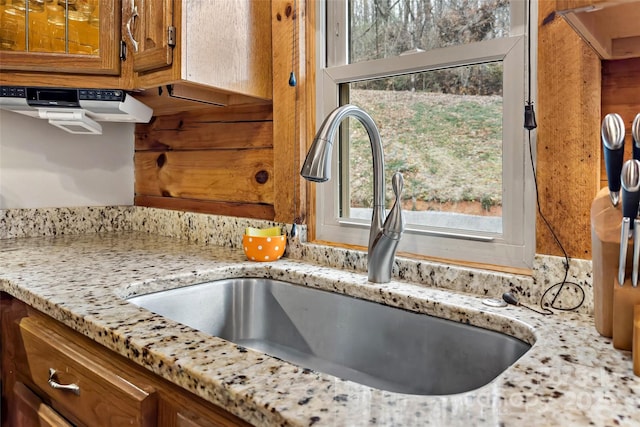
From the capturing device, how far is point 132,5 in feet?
4.94

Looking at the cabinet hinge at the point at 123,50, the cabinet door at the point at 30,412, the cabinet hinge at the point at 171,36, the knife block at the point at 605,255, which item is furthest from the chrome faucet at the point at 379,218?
the cabinet hinge at the point at 123,50

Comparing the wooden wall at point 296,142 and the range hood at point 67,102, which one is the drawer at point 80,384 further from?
the range hood at point 67,102

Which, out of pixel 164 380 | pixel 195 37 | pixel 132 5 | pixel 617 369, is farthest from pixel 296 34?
pixel 617 369

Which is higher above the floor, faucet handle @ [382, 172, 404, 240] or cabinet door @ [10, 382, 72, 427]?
faucet handle @ [382, 172, 404, 240]

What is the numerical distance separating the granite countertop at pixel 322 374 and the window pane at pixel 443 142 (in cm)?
23

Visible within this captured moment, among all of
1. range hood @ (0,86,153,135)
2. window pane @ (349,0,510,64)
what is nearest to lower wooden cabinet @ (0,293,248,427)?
range hood @ (0,86,153,135)

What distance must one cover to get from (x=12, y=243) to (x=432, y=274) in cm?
150

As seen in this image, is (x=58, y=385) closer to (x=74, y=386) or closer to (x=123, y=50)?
(x=74, y=386)

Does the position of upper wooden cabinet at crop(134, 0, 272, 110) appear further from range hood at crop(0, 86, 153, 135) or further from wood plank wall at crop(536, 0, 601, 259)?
wood plank wall at crop(536, 0, 601, 259)

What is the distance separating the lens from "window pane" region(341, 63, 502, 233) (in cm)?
112

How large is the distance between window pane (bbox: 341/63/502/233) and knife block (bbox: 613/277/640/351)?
413 millimetres

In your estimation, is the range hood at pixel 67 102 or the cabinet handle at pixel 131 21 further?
the range hood at pixel 67 102

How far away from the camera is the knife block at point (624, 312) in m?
0.68

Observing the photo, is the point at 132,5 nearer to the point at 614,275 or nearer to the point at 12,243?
the point at 12,243
